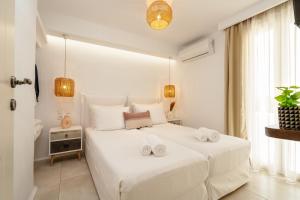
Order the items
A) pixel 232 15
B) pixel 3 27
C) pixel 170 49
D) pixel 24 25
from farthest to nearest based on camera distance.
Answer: pixel 170 49, pixel 232 15, pixel 24 25, pixel 3 27

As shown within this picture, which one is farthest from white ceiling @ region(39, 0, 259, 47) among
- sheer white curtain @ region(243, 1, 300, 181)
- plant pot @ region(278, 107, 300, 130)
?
plant pot @ region(278, 107, 300, 130)

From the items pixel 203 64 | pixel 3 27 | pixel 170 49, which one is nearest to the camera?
pixel 3 27

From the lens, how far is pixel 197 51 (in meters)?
3.16

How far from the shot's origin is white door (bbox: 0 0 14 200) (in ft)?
2.06

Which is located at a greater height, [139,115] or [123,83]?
[123,83]

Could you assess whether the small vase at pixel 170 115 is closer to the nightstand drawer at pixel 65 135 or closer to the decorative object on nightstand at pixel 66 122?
the nightstand drawer at pixel 65 135

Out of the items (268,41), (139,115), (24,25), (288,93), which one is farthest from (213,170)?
(24,25)

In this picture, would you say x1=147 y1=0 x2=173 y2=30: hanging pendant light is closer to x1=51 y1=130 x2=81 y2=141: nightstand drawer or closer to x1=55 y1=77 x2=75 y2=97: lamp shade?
x1=55 y1=77 x2=75 y2=97: lamp shade

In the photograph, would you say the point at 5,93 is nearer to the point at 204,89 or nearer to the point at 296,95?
the point at 296,95

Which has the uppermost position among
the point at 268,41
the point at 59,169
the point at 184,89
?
the point at 268,41

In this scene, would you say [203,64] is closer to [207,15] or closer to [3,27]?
[207,15]

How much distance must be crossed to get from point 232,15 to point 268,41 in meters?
0.75

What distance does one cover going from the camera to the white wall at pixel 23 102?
1.10 m

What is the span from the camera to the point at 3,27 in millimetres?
663
